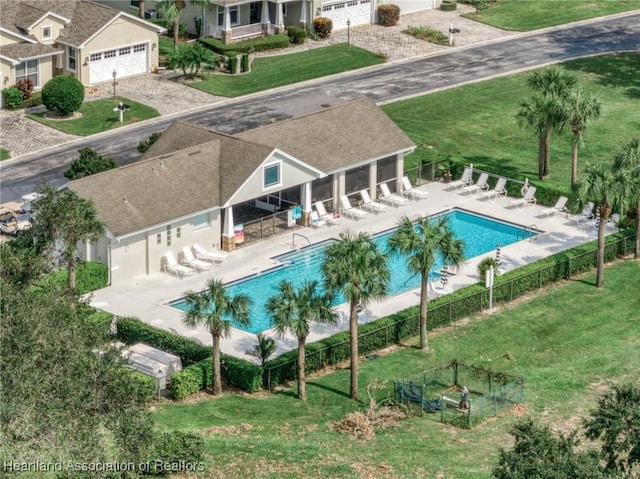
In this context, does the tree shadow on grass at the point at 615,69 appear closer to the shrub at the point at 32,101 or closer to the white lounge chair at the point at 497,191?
the white lounge chair at the point at 497,191

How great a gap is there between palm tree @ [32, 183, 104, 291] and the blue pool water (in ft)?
16.4

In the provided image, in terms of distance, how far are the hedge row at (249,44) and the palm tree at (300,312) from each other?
42.2 meters

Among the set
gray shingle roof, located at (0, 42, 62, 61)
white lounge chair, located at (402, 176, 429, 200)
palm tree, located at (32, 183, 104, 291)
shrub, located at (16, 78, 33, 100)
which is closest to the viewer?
palm tree, located at (32, 183, 104, 291)

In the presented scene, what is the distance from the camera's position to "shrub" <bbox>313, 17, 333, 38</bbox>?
322 feet

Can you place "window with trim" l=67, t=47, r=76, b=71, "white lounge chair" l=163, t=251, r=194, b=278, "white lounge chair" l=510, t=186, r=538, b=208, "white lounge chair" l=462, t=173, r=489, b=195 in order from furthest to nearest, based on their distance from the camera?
"window with trim" l=67, t=47, r=76, b=71 → "white lounge chair" l=462, t=173, r=489, b=195 → "white lounge chair" l=510, t=186, r=538, b=208 → "white lounge chair" l=163, t=251, r=194, b=278

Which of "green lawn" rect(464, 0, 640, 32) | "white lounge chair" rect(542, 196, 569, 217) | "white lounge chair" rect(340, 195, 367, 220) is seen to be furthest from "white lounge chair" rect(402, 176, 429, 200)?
"green lawn" rect(464, 0, 640, 32)

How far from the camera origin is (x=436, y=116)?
282ft

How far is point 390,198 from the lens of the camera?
74.9 meters

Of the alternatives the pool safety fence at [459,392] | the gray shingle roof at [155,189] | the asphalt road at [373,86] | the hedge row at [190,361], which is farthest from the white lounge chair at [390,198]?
the hedge row at [190,361]

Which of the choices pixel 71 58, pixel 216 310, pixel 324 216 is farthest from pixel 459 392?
pixel 71 58

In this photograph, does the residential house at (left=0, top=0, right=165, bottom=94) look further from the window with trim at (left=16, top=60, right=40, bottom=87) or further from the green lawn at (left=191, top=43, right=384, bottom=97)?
the green lawn at (left=191, top=43, right=384, bottom=97)

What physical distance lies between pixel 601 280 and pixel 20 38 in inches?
1555

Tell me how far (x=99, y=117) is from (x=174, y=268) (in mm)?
21102

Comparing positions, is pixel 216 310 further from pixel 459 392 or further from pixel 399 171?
pixel 399 171
